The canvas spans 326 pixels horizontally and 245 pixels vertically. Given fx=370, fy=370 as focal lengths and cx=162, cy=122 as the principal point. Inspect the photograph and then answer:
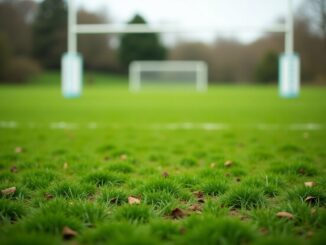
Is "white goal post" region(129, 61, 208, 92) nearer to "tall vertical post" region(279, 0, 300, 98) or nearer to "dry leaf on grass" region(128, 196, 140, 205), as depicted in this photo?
"tall vertical post" region(279, 0, 300, 98)

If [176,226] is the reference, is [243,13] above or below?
above

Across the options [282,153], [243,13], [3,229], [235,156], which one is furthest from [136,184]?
[243,13]

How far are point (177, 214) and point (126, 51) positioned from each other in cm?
2634

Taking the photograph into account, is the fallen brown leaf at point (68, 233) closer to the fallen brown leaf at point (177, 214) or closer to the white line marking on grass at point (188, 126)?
the fallen brown leaf at point (177, 214)

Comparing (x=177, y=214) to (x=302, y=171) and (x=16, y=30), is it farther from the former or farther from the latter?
(x=16, y=30)

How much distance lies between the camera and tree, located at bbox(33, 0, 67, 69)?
1933 centimetres

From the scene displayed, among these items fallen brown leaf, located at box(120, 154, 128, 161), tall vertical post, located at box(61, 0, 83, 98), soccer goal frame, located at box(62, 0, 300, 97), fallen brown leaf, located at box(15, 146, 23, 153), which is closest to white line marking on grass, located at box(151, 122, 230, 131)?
fallen brown leaf, located at box(120, 154, 128, 161)

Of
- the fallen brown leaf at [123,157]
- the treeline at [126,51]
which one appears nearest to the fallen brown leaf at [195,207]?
the fallen brown leaf at [123,157]

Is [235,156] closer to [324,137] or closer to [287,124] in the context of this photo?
[324,137]

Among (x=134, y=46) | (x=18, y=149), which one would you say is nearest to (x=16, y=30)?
(x=134, y=46)

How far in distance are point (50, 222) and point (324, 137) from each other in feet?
14.9

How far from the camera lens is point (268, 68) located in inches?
1532

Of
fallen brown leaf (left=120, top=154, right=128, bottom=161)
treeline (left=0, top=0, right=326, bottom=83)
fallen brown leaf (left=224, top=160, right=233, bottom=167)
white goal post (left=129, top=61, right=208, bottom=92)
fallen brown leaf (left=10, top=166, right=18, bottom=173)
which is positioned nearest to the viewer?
fallen brown leaf (left=10, top=166, right=18, bottom=173)

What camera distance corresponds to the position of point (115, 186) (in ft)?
9.24
